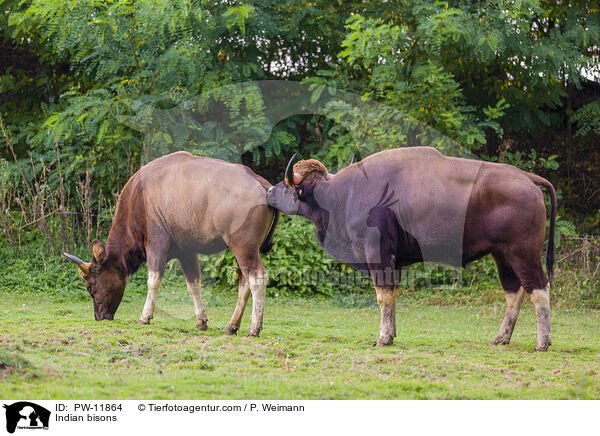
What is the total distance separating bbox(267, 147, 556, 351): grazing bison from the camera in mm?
8266

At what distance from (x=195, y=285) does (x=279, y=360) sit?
2514mm

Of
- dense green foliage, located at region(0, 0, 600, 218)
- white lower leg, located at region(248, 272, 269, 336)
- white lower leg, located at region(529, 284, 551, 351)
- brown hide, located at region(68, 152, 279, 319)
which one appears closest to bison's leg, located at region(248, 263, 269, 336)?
white lower leg, located at region(248, 272, 269, 336)

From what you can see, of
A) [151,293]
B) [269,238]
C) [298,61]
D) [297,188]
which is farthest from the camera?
[298,61]

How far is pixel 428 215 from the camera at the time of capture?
339 inches

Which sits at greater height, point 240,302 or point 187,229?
point 187,229

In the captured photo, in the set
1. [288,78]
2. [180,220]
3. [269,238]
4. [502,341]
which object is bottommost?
[502,341]

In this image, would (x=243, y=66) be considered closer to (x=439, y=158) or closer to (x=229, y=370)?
(x=439, y=158)

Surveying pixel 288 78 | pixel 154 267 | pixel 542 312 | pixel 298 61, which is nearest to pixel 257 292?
pixel 154 267

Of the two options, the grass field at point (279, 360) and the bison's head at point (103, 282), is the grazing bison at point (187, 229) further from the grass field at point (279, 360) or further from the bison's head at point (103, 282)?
the grass field at point (279, 360)

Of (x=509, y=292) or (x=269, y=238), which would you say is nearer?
(x=509, y=292)

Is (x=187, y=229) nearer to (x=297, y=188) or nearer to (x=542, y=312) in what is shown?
(x=297, y=188)

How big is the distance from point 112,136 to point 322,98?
439 centimetres
